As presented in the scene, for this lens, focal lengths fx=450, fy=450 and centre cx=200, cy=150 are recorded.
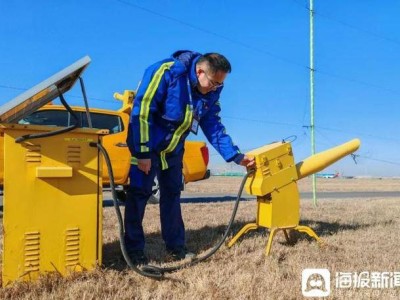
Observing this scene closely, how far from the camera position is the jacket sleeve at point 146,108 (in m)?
3.65

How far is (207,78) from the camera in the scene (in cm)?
385

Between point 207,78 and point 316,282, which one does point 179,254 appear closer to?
point 316,282

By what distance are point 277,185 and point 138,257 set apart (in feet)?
5.01

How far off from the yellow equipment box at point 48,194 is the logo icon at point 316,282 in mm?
1540

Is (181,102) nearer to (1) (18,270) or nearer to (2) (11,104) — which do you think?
(2) (11,104)

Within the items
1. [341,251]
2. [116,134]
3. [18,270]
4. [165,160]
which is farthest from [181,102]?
[116,134]

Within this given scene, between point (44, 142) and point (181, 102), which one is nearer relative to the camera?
point (44, 142)

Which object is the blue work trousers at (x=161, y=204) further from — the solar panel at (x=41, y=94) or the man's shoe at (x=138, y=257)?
the solar panel at (x=41, y=94)

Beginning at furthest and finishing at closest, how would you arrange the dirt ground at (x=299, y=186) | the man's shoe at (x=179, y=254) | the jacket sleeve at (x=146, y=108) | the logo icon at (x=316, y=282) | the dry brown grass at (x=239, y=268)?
the dirt ground at (x=299, y=186)
the man's shoe at (x=179, y=254)
the jacket sleeve at (x=146, y=108)
the logo icon at (x=316, y=282)
the dry brown grass at (x=239, y=268)

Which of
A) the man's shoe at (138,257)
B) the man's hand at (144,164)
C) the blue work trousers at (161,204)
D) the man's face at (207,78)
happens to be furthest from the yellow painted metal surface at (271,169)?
the man's shoe at (138,257)

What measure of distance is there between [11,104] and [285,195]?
268cm

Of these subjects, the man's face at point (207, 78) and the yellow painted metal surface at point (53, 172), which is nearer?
the yellow painted metal surface at point (53, 172)

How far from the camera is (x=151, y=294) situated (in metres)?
2.95

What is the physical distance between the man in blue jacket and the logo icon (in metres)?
1.17
